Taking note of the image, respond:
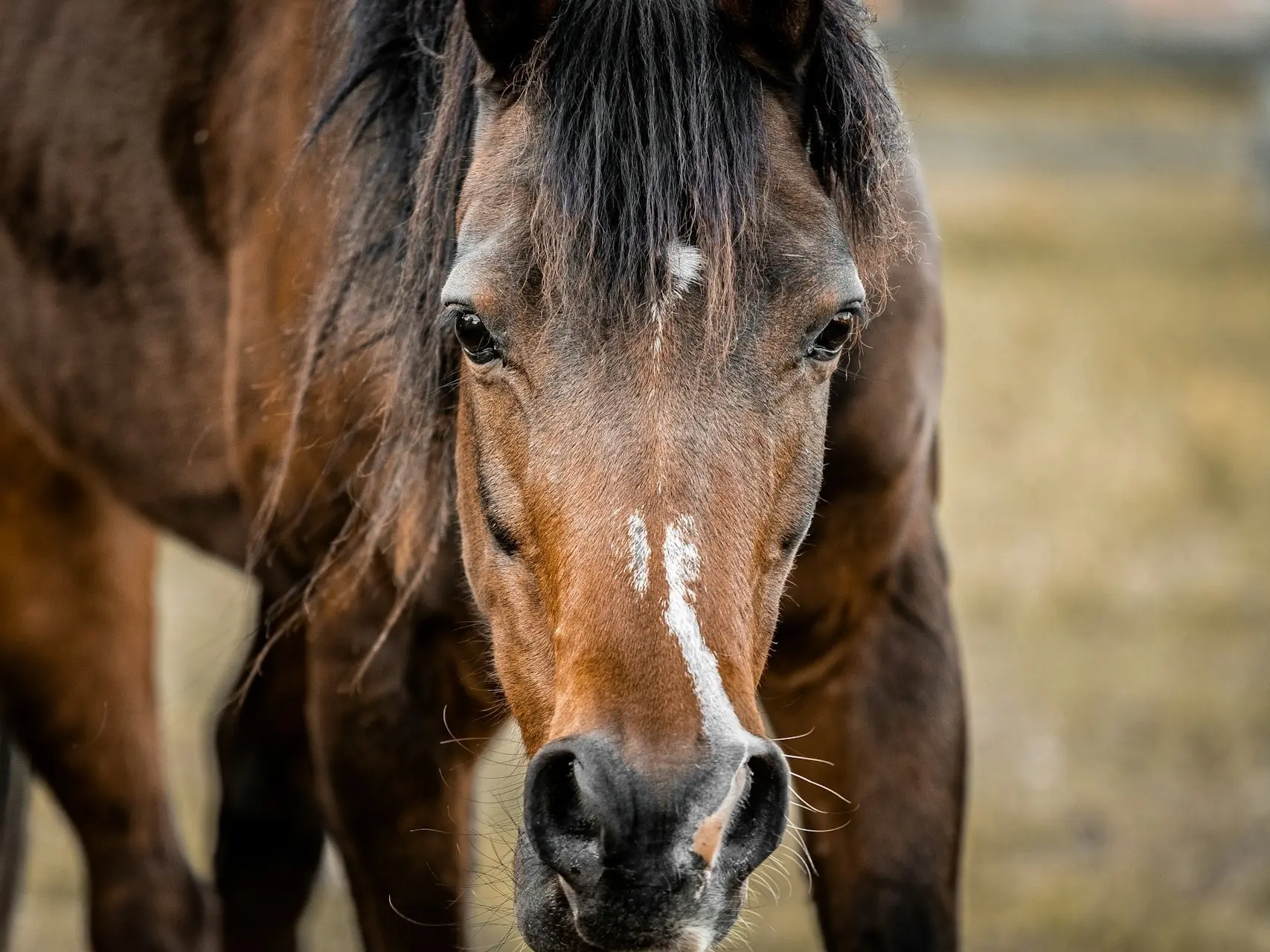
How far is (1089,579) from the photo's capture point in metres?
6.08

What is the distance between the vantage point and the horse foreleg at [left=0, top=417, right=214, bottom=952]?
353 cm

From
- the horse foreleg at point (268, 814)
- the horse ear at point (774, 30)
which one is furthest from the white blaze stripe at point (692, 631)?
the horse foreleg at point (268, 814)

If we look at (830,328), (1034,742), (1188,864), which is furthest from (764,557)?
A: (1034,742)

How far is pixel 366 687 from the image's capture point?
2.67 meters

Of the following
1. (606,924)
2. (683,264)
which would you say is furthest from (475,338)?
(606,924)

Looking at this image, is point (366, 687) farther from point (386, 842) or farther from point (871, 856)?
point (871, 856)

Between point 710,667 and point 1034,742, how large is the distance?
3575 mm

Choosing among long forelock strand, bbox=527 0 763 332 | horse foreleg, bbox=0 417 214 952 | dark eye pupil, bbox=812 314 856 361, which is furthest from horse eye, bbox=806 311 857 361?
horse foreleg, bbox=0 417 214 952

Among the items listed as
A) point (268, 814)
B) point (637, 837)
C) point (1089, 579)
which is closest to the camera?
point (637, 837)

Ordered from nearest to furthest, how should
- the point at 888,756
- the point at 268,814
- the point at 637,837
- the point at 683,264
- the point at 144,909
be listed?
1. the point at 637,837
2. the point at 683,264
3. the point at 888,756
4. the point at 144,909
5. the point at 268,814

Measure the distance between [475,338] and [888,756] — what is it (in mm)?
1088

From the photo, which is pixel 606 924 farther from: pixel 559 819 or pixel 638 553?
pixel 638 553

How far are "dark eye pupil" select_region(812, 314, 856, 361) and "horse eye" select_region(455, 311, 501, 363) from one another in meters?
0.41

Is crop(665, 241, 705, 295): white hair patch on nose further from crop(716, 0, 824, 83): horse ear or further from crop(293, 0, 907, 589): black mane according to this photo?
crop(716, 0, 824, 83): horse ear
